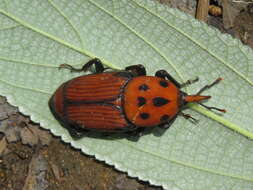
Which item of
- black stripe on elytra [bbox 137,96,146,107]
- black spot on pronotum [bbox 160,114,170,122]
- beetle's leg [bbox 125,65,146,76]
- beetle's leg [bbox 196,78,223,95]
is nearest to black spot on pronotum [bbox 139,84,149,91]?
black stripe on elytra [bbox 137,96,146,107]

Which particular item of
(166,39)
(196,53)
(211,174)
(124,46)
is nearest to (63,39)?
(124,46)

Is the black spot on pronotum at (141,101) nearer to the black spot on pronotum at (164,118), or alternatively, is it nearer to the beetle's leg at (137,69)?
the black spot on pronotum at (164,118)

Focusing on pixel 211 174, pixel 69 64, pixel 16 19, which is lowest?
pixel 211 174

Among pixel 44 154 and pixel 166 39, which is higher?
pixel 166 39

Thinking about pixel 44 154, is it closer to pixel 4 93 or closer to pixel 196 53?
pixel 4 93

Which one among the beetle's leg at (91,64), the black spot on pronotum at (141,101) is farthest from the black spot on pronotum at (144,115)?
the beetle's leg at (91,64)

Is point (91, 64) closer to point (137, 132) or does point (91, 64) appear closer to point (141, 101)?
point (141, 101)

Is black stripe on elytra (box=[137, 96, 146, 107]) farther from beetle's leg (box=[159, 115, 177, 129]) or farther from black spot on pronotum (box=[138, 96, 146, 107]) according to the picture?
beetle's leg (box=[159, 115, 177, 129])
